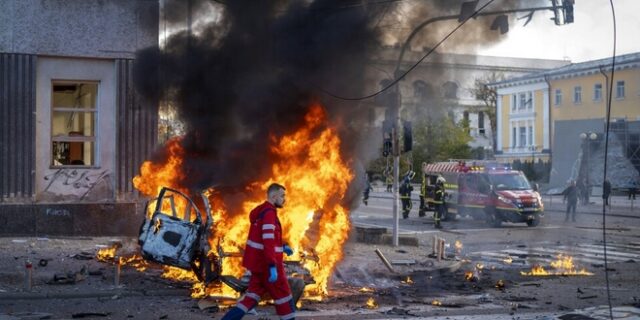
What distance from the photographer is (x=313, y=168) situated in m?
12.2

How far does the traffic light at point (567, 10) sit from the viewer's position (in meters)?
13.7

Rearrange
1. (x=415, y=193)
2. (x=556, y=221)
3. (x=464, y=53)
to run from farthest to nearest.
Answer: (x=415, y=193), (x=556, y=221), (x=464, y=53)

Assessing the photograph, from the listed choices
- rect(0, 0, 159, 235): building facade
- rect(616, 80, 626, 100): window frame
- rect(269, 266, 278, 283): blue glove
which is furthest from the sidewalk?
rect(269, 266, 278, 283): blue glove

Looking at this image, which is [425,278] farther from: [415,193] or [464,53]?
[415,193]

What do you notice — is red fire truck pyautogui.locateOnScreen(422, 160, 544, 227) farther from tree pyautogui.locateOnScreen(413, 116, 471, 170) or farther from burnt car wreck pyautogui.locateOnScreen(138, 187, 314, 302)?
burnt car wreck pyautogui.locateOnScreen(138, 187, 314, 302)

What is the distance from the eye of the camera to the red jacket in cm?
768

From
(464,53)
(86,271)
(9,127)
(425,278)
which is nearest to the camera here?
(86,271)

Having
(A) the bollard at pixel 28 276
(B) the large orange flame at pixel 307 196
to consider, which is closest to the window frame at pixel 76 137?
(B) the large orange flame at pixel 307 196

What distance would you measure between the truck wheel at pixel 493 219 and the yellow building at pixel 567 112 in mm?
11722

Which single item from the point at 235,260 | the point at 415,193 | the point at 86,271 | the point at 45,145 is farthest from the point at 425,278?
the point at 415,193

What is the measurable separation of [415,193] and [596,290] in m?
39.3

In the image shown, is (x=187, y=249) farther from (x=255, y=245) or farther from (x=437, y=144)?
(x=437, y=144)

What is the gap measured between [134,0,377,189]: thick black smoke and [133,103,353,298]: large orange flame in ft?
1.06

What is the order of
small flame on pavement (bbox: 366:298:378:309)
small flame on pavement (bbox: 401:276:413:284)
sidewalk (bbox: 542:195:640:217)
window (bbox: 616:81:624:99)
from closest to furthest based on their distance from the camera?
small flame on pavement (bbox: 366:298:378:309)
small flame on pavement (bbox: 401:276:413:284)
sidewalk (bbox: 542:195:640:217)
window (bbox: 616:81:624:99)
